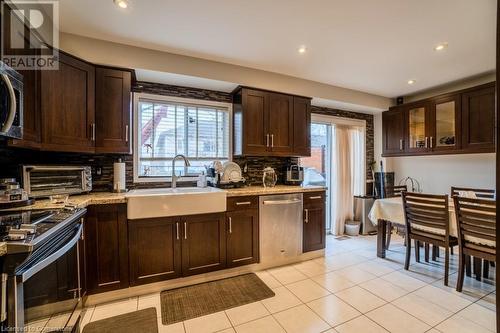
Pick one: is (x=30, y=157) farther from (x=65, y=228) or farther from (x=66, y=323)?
(x=66, y=323)

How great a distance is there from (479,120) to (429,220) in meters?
1.78

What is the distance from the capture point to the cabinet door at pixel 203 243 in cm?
235

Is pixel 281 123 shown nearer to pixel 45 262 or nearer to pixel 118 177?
pixel 118 177

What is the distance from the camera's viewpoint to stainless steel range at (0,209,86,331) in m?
0.96

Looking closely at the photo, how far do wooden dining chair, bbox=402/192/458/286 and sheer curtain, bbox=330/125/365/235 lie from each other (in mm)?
1513

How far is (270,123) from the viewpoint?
10.3 ft

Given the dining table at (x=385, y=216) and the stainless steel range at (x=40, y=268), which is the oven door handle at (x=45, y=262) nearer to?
the stainless steel range at (x=40, y=268)

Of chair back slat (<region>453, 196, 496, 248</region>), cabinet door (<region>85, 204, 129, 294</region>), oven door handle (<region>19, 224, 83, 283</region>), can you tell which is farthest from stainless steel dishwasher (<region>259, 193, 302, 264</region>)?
oven door handle (<region>19, 224, 83, 283</region>)

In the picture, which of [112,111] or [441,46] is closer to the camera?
[112,111]

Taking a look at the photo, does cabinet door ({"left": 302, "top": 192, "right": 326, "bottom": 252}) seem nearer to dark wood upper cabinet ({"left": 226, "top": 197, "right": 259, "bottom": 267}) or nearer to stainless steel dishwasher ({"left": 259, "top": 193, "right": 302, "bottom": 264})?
stainless steel dishwasher ({"left": 259, "top": 193, "right": 302, "bottom": 264})

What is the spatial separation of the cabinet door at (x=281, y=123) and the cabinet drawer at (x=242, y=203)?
846mm

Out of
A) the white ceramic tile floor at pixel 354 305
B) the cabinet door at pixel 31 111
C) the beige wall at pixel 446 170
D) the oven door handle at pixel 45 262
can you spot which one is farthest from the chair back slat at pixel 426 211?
the cabinet door at pixel 31 111

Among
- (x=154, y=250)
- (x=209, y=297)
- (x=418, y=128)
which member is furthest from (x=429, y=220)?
(x=154, y=250)

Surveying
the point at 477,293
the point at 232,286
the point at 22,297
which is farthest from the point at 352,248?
the point at 22,297
